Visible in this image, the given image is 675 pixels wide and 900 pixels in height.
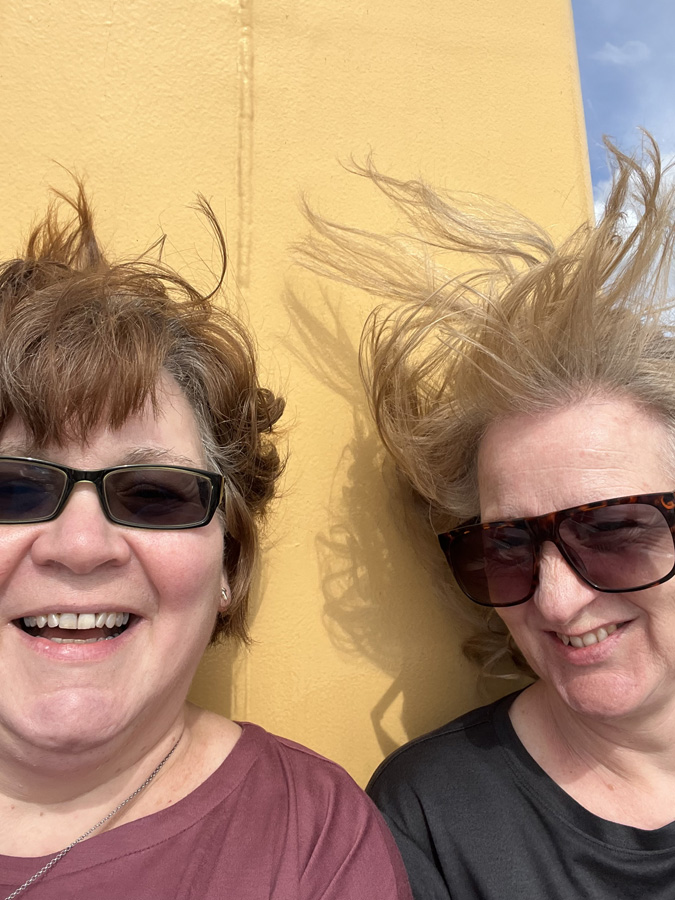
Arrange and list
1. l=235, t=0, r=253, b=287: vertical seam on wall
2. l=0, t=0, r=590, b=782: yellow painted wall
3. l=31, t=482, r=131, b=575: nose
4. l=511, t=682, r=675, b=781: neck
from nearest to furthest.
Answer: l=31, t=482, r=131, b=575: nose, l=511, t=682, r=675, b=781: neck, l=0, t=0, r=590, b=782: yellow painted wall, l=235, t=0, r=253, b=287: vertical seam on wall

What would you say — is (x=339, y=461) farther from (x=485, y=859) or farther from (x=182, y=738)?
(x=485, y=859)

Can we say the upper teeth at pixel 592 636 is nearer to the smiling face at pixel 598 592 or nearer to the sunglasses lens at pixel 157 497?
the smiling face at pixel 598 592

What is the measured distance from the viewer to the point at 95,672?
1.11 m

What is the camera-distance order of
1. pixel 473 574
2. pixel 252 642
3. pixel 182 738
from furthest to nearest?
pixel 252 642 < pixel 473 574 < pixel 182 738

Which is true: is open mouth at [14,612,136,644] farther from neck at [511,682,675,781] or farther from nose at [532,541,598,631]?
neck at [511,682,675,781]

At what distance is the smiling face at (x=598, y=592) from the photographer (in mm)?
1302

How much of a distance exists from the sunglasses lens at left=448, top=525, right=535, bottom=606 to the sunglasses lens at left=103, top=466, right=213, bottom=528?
0.66m

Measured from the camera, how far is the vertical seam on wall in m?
1.88

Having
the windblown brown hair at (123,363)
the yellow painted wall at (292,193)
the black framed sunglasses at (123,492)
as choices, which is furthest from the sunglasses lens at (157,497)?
the yellow painted wall at (292,193)

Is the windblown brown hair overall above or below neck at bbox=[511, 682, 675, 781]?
above

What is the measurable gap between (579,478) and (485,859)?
2.79 feet

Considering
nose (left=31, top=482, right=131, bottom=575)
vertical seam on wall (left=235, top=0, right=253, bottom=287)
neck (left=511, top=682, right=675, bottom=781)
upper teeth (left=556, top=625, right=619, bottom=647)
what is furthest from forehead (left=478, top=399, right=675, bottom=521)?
vertical seam on wall (left=235, top=0, right=253, bottom=287)

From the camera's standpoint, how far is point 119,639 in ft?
3.76

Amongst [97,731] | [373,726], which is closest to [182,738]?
[97,731]
